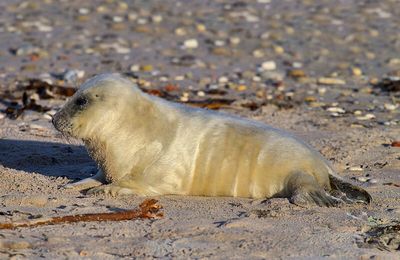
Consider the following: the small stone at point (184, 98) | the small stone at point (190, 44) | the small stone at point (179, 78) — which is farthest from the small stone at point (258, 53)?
the small stone at point (184, 98)

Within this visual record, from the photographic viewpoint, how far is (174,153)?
5.14m

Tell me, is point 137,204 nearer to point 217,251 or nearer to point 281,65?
point 217,251

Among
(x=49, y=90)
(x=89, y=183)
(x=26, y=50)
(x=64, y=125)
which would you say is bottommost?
(x=26, y=50)

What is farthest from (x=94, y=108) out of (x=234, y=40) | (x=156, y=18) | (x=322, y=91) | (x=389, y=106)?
(x=156, y=18)

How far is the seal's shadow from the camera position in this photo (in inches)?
230

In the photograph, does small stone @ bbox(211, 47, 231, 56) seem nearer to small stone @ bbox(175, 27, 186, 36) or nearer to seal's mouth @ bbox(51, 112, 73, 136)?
small stone @ bbox(175, 27, 186, 36)

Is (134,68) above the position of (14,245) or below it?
below

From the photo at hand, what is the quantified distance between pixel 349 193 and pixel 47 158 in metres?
2.18

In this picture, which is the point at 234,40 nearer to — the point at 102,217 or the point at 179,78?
the point at 179,78

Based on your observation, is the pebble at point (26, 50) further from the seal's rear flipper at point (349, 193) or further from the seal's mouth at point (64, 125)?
the seal's rear flipper at point (349, 193)

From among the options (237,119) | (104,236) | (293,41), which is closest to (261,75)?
(293,41)

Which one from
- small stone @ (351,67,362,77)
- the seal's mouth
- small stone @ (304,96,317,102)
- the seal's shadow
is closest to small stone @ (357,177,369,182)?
the seal's shadow

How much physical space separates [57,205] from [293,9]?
961 centimetres

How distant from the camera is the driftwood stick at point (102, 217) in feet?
14.0
